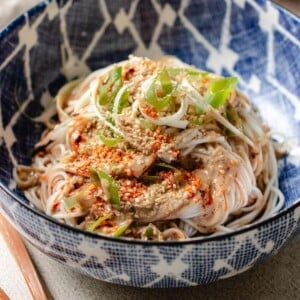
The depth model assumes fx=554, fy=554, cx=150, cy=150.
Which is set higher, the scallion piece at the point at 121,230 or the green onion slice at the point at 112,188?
the green onion slice at the point at 112,188

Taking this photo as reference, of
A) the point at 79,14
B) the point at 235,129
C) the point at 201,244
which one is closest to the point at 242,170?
the point at 235,129

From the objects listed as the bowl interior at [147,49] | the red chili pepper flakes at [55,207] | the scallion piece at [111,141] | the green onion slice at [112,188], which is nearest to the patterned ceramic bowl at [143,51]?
the bowl interior at [147,49]

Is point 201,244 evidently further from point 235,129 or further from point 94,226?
point 235,129

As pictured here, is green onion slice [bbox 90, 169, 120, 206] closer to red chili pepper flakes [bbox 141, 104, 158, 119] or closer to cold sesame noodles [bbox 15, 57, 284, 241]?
cold sesame noodles [bbox 15, 57, 284, 241]

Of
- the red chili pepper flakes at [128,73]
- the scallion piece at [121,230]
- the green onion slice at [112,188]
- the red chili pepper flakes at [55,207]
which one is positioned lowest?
the scallion piece at [121,230]

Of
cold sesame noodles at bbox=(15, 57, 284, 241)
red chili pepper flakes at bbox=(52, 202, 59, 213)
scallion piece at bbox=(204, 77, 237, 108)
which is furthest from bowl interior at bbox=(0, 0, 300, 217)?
scallion piece at bbox=(204, 77, 237, 108)

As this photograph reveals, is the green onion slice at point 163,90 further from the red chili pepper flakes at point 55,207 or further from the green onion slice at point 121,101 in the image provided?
the red chili pepper flakes at point 55,207
